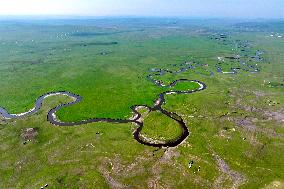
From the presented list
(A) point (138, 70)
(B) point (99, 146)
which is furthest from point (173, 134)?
(A) point (138, 70)

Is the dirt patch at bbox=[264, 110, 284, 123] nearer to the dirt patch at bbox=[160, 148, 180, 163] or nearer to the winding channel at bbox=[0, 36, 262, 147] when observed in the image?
the winding channel at bbox=[0, 36, 262, 147]

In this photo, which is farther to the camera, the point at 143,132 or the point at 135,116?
the point at 135,116

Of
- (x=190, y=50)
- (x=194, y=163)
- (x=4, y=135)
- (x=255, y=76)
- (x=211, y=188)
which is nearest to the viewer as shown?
(x=211, y=188)

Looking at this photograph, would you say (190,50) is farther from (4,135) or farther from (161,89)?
(4,135)

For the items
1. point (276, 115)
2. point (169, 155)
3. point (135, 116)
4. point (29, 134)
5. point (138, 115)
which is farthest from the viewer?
point (276, 115)

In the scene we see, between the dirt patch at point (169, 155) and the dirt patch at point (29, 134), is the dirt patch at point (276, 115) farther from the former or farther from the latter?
the dirt patch at point (29, 134)

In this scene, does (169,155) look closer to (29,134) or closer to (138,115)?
(138,115)

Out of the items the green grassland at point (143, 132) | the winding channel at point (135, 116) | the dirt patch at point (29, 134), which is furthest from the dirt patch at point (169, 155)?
the dirt patch at point (29, 134)

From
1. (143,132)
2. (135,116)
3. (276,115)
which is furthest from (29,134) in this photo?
(276,115)
